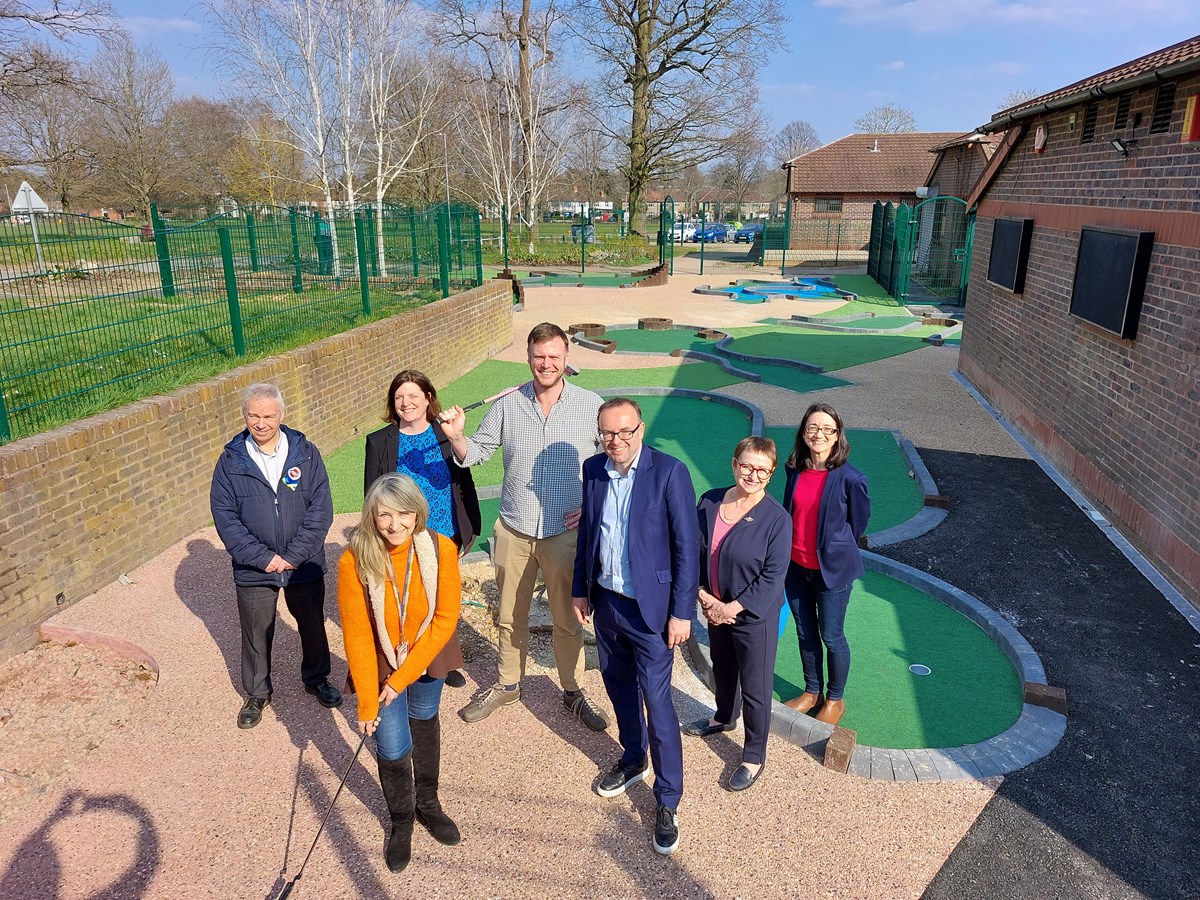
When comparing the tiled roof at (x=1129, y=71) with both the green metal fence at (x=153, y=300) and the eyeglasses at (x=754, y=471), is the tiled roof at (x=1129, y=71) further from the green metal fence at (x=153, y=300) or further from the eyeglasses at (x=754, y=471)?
the green metal fence at (x=153, y=300)

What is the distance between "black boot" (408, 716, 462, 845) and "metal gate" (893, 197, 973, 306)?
1889 centimetres

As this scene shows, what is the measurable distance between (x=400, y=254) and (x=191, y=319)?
4930 millimetres

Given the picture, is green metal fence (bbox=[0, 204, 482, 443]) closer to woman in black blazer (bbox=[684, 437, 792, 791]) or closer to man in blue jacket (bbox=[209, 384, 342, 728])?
man in blue jacket (bbox=[209, 384, 342, 728])

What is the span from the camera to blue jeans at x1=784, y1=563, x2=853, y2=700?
4020 millimetres

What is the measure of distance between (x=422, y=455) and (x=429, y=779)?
5.13 feet

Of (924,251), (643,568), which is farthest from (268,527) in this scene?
(924,251)

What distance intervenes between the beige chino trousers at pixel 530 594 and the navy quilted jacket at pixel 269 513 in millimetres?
976

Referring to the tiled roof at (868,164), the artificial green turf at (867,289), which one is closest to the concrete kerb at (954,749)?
the artificial green turf at (867,289)

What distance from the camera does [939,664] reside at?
4879mm

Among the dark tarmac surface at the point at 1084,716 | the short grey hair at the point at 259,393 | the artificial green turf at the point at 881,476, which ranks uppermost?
the short grey hair at the point at 259,393

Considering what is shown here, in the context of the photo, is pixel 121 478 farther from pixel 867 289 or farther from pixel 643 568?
pixel 867 289

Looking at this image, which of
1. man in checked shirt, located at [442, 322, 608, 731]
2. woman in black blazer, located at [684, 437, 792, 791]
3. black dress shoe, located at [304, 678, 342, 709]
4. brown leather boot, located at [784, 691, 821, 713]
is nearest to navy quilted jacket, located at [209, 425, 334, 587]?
black dress shoe, located at [304, 678, 342, 709]

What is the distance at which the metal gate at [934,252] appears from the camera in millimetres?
21781

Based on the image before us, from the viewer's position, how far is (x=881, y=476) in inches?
326
